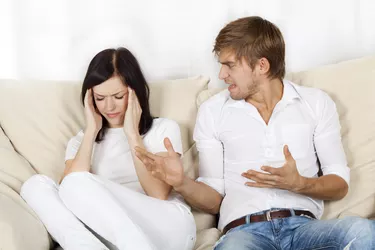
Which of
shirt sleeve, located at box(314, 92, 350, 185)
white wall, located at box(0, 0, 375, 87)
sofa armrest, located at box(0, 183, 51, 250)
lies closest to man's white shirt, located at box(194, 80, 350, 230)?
shirt sleeve, located at box(314, 92, 350, 185)

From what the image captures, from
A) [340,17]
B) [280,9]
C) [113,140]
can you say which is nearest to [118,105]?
[113,140]

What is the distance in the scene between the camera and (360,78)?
85.7 inches

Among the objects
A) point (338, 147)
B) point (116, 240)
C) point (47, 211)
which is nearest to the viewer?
point (116, 240)

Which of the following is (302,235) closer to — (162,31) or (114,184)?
(114,184)

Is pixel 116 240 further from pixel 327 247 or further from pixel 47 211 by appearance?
pixel 327 247

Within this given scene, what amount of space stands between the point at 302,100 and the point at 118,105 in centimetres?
60

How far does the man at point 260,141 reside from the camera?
188 cm

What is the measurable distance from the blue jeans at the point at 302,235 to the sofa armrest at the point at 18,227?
1.61 ft

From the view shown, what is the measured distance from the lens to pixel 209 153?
2023mm

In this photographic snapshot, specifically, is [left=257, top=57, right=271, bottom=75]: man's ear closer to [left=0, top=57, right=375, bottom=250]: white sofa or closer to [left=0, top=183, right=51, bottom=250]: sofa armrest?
[left=0, top=57, right=375, bottom=250]: white sofa

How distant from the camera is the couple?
172 cm

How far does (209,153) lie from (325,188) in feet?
1.25

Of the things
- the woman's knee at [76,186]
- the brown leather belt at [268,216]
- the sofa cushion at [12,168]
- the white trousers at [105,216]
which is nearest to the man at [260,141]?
the brown leather belt at [268,216]

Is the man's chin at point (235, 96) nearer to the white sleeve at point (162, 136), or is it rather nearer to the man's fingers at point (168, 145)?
the white sleeve at point (162, 136)
